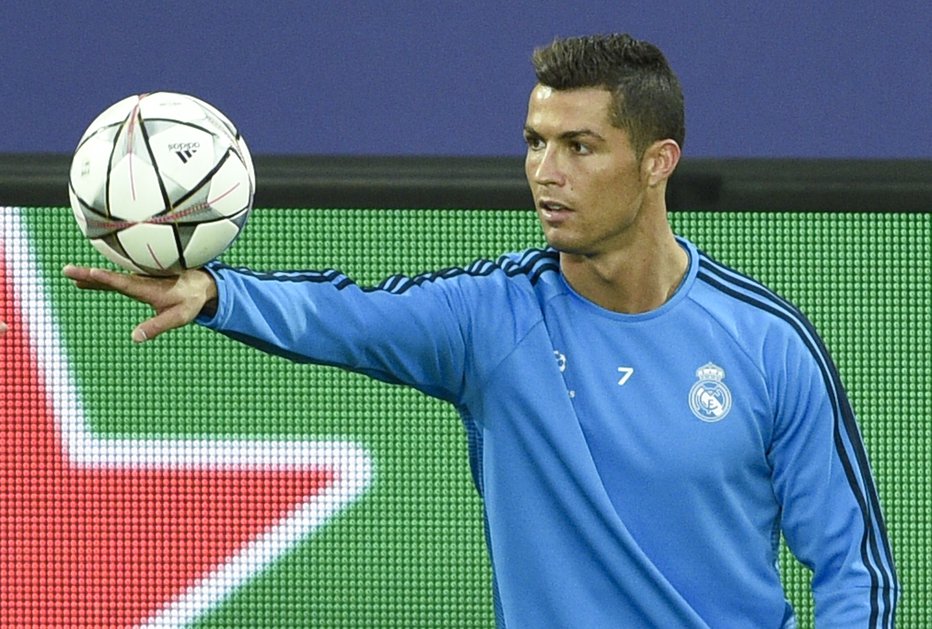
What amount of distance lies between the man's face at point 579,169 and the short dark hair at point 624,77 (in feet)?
0.05

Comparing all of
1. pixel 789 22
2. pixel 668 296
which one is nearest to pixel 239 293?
pixel 668 296

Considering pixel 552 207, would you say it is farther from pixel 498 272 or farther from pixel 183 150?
pixel 183 150

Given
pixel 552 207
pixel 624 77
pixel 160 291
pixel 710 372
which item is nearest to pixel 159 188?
pixel 160 291

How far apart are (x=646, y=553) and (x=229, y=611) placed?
120cm

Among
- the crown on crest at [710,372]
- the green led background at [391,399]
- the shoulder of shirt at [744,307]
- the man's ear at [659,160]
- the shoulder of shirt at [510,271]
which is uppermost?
the man's ear at [659,160]

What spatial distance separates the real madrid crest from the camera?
7.83 ft

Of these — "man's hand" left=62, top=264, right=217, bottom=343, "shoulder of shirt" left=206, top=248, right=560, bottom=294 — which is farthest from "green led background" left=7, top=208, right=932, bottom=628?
"man's hand" left=62, top=264, right=217, bottom=343

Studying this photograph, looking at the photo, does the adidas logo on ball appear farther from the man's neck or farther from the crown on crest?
the crown on crest

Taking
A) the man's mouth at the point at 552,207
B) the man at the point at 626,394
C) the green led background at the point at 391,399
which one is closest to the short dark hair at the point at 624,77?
the man at the point at 626,394

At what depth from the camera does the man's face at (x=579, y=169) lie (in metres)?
2.34

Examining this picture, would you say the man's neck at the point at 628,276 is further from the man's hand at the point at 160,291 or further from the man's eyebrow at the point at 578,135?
the man's hand at the point at 160,291

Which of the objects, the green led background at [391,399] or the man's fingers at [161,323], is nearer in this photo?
the man's fingers at [161,323]

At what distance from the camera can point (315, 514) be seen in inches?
132

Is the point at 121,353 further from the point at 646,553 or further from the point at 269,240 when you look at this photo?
the point at 646,553
